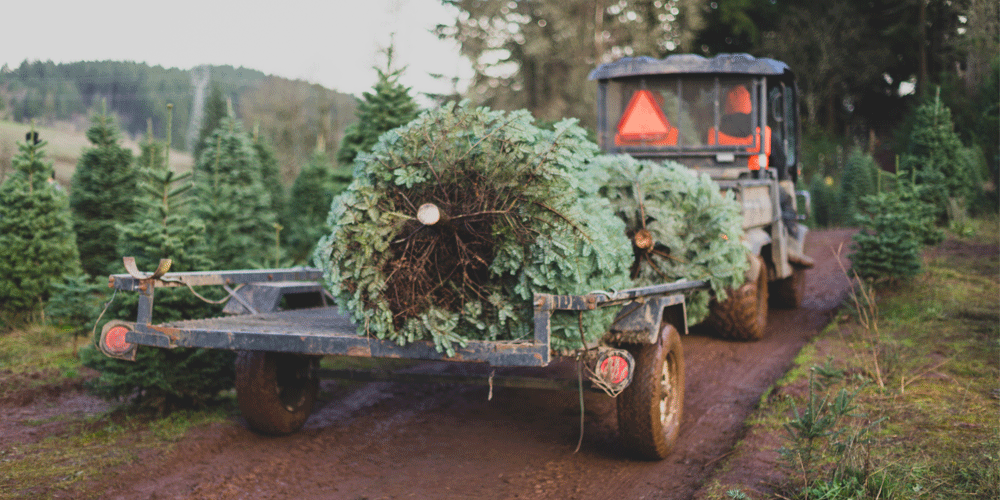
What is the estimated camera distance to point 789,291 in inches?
409

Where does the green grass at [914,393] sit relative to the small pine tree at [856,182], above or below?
below

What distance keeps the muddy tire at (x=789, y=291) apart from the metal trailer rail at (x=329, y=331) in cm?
557

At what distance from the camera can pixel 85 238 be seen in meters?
11.6

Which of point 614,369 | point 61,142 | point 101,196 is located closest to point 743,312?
point 614,369

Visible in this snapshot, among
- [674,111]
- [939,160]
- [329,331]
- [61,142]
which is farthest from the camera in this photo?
[61,142]

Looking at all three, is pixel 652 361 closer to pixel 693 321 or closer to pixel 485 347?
pixel 485 347

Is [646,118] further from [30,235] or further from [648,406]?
[30,235]

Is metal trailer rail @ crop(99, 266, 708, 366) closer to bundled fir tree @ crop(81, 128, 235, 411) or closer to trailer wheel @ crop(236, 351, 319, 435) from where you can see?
trailer wheel @ crop(236, 351, 319, 435)

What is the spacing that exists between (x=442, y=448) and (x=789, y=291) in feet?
22.4

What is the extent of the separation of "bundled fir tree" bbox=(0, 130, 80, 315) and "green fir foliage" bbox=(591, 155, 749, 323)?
22.2 feet

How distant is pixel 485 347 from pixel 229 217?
21.6 ft

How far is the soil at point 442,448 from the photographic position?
454cm

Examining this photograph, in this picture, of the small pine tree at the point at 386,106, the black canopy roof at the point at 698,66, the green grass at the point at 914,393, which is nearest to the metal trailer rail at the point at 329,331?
the green grass at the point at 914,393

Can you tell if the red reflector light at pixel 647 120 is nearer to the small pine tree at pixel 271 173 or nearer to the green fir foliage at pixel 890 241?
the green fir foliage at pixel 890 241
